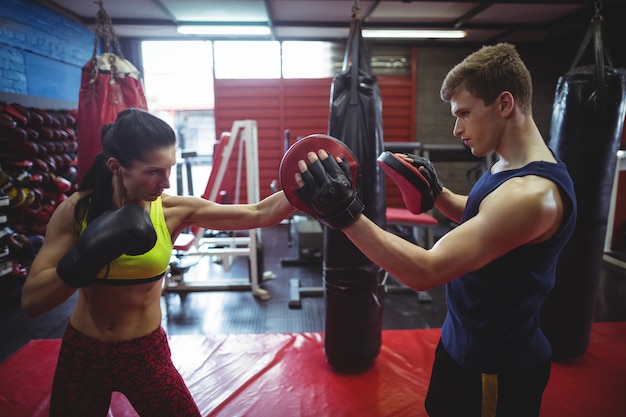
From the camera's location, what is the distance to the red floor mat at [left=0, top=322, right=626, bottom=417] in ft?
7.46

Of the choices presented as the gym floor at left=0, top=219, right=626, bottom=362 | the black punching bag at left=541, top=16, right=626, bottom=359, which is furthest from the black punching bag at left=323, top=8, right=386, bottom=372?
the black punching bag at left=541, top=16, right=626, bottom=359

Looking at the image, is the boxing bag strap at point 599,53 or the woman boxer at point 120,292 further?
the boxing bag strap at point 599,53

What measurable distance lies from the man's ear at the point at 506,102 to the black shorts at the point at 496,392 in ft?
2.99

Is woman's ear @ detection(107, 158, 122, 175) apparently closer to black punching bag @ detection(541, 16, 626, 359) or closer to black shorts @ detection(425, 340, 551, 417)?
black shorts @ detection(425, 340, 551, 417)

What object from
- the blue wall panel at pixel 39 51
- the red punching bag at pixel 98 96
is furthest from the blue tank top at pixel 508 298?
the blue wall panel at pixel 39 51

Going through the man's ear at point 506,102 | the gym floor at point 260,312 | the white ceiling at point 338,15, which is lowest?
the gym floor at point 260,312

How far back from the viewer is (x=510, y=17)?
20.2 feet

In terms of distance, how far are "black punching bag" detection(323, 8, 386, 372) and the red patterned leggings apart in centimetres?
132

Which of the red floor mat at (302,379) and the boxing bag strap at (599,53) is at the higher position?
the boxing bag strap at (599,53)

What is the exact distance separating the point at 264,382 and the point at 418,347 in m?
1.26

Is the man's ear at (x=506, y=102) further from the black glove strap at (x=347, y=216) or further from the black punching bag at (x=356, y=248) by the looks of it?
the black punching bag at (x=356, y=248)

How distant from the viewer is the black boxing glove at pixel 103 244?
1232mm

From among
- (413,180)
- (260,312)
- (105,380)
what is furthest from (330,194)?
(260,312)

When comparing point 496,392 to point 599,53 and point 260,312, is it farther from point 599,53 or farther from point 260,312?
point 260,312
